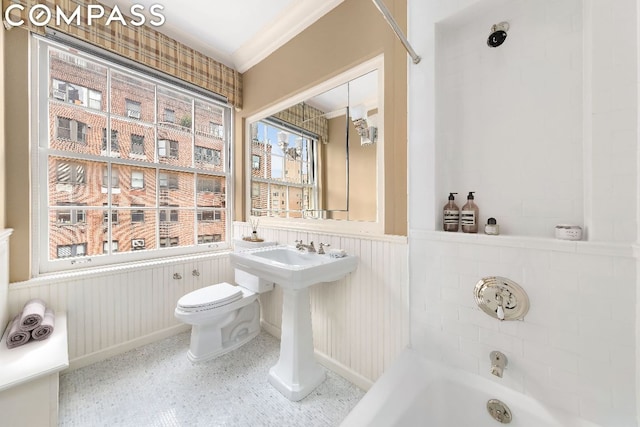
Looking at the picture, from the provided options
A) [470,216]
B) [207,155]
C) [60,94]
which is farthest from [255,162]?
[470,216]

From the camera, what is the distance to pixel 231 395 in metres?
1.52

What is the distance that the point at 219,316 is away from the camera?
1823mm

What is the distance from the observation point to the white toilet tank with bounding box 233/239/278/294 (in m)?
2.08

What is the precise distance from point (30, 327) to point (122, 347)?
697 millimetres

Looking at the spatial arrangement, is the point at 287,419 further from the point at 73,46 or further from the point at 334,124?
the point at 73,46

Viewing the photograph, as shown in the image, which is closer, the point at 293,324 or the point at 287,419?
the point at 287,419

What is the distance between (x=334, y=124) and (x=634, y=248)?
162 centimetres

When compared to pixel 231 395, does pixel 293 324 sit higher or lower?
higher

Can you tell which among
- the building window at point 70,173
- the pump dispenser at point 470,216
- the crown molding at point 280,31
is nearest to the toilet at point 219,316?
the building window at point 70,173

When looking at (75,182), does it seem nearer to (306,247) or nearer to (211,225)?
(211,225)

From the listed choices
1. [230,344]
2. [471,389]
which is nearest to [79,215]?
[230,344]

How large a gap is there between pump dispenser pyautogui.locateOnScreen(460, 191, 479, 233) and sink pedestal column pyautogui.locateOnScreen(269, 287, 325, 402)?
39.3 inches

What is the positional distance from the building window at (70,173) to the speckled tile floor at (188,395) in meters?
1.37

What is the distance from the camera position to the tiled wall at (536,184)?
90 centimetres
